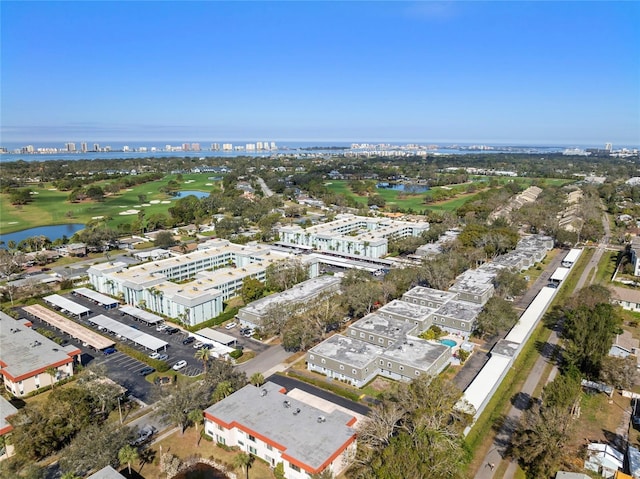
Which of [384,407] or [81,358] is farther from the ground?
[384,407]

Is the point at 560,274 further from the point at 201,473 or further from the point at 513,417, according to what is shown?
the point at 201,473

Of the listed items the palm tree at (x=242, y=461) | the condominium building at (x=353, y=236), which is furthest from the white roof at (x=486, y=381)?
the condominium building at (x=353, y=236)

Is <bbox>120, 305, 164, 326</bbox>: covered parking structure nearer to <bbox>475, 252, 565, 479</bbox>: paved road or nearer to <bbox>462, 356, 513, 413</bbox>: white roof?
<bbox>462, 356, 513, 413</bbox>: white roof

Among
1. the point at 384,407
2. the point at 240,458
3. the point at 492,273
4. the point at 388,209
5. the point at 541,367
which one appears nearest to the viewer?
the point at 240,458

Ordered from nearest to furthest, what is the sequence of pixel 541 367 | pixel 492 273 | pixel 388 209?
pixel 541 367 < pixel 492 273 < pixel 388 209

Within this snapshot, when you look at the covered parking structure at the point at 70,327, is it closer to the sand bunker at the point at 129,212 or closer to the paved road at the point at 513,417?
the paved road at the point at 513,417

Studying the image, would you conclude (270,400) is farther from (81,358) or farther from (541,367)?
(541,367)

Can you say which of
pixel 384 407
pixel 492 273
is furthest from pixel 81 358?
pixel 492 273

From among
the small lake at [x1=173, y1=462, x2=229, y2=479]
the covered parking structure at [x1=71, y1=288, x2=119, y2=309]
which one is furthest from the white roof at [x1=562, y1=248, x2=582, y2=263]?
the covered parking structure at [x1=71, y1=288, x2=119, y2=309]

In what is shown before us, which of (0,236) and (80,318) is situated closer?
(80,318)

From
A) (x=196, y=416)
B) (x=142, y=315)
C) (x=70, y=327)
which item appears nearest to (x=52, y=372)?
(x=70, y=327)
